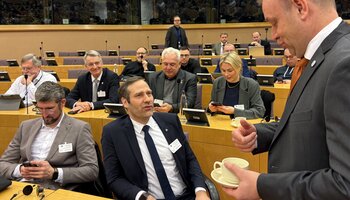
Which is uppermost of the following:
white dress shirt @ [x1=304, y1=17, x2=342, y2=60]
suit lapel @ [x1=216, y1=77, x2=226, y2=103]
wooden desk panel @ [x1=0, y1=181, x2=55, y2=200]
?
white dress shirt @ [x1=304, y1=17, x2=342, y2=60]

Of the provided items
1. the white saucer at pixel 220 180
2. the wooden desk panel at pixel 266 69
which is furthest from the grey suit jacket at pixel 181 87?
the wooden desk panel at pixel 266 69

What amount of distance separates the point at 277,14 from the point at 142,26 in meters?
13.1

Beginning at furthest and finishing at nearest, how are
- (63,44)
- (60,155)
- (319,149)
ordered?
(63,44)
(60,155)
(319,149)

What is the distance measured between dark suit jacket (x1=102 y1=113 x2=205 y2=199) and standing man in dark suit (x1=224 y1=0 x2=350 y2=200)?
1.30 metres

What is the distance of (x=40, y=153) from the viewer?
2586 mm

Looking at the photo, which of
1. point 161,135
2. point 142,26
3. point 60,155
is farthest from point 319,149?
point 142,26

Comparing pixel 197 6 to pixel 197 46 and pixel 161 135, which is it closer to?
pixel 197 46

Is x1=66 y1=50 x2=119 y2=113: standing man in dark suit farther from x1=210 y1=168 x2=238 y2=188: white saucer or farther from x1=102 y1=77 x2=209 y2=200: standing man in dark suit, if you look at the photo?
x1=210 y1=168 x2=238 y2=188: white saucer

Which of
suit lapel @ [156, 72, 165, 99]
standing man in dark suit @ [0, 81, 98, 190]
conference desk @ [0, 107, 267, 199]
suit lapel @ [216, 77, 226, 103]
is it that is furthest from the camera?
suit lapel @ [156, 72, 165, 99]

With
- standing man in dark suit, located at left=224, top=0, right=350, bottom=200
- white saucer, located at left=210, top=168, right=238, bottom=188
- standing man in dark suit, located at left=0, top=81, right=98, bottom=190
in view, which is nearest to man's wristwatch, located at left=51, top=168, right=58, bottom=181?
standing man in dark suit, located at left=0, top=81, right=98, bottom=190

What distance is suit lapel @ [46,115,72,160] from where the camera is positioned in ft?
8.23

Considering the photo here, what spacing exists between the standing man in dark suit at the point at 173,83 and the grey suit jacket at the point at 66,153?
1.62 meters

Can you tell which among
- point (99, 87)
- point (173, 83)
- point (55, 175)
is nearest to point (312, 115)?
point (55, 175)

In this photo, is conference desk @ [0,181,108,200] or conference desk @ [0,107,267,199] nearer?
conference desk @ [0,181,108,200]
